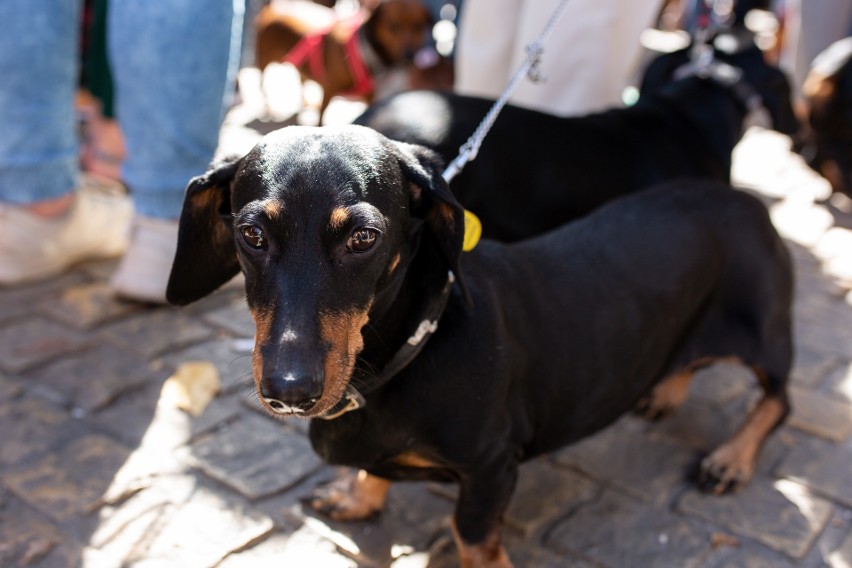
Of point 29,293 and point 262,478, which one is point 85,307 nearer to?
point 29,293

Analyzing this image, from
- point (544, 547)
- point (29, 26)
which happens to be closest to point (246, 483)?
point (544, 547)

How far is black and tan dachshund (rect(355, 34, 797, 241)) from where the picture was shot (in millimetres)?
3430

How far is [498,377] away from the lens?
233 centimetres

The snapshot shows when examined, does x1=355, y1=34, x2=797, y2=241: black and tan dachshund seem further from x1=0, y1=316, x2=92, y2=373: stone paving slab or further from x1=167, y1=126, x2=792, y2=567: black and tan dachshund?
x1=0, y1=316, x2=92, y2=373: stone paving slab

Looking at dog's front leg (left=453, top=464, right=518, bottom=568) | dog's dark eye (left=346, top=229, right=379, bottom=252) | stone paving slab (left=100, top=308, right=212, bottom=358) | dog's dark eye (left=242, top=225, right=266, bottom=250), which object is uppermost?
dog's dark eye (left=346, top=229, right=379, bottom=252)

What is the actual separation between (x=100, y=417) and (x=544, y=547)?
1650 mm

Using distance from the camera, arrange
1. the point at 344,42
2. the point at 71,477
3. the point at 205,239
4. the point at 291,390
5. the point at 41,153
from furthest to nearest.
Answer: the point at 344,42, the point at 41,153, the point at 71,477, the point at 205,239, the point at 291,390

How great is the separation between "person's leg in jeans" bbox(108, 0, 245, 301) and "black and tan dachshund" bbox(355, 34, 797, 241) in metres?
0.81

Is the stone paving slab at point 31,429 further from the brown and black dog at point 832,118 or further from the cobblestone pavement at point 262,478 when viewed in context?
the brown and black dog at point 832,118

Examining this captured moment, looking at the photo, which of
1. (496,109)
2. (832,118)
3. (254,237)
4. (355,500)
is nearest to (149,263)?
(355,500)

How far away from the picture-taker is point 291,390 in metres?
1.75

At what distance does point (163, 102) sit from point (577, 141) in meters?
1.79

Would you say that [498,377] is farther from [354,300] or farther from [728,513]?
[728,513]

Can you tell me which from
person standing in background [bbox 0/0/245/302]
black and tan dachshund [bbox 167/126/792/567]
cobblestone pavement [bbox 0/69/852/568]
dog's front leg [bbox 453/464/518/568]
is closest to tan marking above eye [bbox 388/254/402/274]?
black and tan dachshund [bbox 167/126/792/567]
